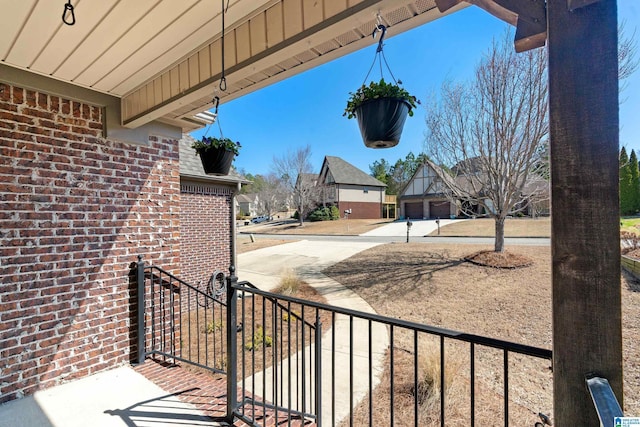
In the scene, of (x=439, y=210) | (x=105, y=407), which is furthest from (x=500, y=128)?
(x=439, y=210)

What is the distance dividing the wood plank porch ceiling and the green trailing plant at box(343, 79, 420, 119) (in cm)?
24

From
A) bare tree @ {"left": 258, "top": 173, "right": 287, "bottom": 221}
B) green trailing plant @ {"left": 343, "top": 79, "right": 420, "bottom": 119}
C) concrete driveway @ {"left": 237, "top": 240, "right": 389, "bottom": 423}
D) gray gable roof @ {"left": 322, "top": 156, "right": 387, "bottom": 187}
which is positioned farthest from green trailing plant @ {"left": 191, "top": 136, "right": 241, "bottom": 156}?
bare tree @ {"left": 258, "top": 173, "right": 287, "bottom": 221}

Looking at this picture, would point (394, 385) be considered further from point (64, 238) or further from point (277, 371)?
point (64, 238)

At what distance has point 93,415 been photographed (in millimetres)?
2207

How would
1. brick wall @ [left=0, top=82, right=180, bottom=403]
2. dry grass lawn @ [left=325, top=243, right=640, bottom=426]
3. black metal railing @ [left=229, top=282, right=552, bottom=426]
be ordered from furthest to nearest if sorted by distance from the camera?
dry grass lawn @ [left=325, top=243, right=640, bottom=426], black metal railing @ [left=229, top=282, right=552, bottom=426], brick wall @ [left=0, top=82, right=180, bottom=403]

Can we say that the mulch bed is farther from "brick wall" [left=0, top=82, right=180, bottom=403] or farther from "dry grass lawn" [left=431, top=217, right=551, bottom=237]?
"brick wall" [left=0, top=82, right=180, bottom=403]

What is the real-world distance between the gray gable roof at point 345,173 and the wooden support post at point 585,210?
91.6ft

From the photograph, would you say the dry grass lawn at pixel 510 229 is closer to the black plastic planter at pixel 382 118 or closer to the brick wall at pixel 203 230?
the brick wall at pixel 203 230

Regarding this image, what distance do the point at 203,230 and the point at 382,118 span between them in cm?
610

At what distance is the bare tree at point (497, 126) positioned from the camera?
755 centimetres

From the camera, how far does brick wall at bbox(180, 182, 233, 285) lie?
668 cm

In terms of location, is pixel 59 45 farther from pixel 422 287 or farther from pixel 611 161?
pixel 422 287

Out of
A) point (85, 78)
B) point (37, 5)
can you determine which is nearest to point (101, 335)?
point (85, 78)

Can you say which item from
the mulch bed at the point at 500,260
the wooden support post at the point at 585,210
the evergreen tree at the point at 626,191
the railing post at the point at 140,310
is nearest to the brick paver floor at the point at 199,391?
the railing post at the point at 140,310
